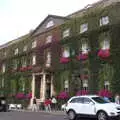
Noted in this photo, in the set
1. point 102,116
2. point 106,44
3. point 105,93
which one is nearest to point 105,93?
point 105,93

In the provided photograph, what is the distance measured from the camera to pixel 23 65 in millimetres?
59500

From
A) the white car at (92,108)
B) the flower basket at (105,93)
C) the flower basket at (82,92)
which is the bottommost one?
the white car at (92,108)

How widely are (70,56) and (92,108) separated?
64.7ft

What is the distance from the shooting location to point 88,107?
94.2 ft

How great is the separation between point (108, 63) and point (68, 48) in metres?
8.08

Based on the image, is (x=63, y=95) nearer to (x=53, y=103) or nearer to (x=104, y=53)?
(x=53, y=103)

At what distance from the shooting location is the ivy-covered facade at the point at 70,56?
137 ft

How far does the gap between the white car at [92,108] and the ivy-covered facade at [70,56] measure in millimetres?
10877

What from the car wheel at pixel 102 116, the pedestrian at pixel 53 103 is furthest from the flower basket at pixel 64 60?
the car wheel at pixel 102 116

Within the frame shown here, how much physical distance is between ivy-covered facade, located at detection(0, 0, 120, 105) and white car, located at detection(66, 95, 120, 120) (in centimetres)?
1088

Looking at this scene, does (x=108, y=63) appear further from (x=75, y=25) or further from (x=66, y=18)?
(x=66, y=18)

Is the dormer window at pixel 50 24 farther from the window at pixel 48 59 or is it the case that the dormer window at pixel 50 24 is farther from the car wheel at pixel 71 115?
the car wheel at pixel 71 115

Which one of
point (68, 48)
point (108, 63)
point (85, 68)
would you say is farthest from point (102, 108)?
point (68, 48)

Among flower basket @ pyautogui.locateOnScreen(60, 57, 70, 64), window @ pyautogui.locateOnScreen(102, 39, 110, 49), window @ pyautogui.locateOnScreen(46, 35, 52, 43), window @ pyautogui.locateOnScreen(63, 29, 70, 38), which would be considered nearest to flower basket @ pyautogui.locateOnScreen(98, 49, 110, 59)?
window @ pyautogui.locateOnScreen(102, 39, 110, 49)
